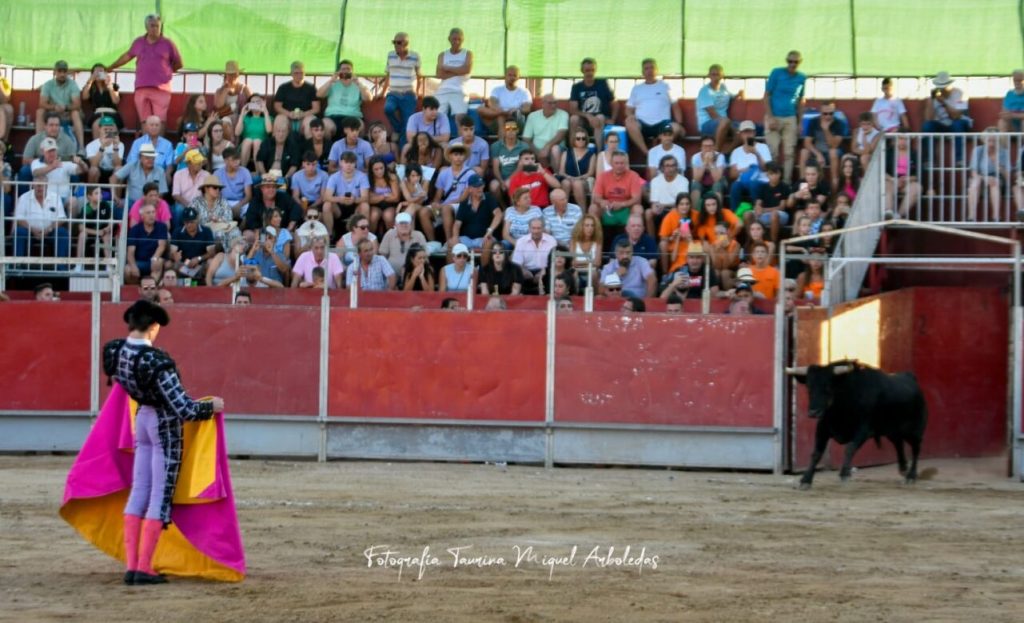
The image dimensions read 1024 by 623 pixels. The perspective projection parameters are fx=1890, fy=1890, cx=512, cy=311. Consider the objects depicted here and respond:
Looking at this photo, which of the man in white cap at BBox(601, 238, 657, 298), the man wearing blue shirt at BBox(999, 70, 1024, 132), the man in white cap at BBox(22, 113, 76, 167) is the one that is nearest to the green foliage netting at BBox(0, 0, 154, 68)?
the man in white cap at BBox(22, 113, 76, 167)

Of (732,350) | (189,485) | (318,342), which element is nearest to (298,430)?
(318,342)

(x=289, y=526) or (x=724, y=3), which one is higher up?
(x=724, y=3)

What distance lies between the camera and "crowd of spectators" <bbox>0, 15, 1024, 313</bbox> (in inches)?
715

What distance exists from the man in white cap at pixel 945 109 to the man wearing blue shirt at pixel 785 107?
135cm

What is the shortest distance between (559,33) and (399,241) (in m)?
5.84

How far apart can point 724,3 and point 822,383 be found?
29.3 feet

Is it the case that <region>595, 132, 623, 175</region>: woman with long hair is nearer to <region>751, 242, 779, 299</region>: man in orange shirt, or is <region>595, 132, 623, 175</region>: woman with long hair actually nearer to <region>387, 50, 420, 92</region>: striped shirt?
<region>751, 242, 779, 299</region>: man in orange shirt

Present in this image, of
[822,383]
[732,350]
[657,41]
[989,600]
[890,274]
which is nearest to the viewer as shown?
[989,600]

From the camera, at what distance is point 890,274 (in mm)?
18719

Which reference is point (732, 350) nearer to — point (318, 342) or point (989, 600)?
point (318, 342)

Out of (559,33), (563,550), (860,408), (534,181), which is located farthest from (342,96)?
(563,550)

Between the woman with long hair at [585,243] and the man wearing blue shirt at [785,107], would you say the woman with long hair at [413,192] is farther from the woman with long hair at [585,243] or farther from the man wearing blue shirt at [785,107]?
the man wearing blue shirt at [785,107]

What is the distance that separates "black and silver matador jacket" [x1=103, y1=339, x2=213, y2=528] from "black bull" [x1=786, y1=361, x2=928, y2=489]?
6780mm

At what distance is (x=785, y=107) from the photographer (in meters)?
20.2
